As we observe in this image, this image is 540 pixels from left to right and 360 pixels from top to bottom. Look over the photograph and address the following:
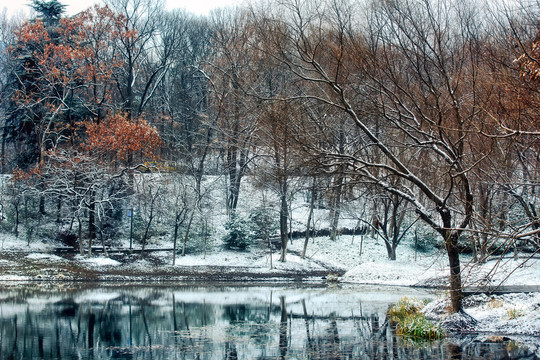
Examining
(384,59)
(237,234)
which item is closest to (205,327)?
(384,59)

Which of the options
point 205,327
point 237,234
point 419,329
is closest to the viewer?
point 419,329

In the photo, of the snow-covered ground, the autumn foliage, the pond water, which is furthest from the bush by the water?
the autumn foliage

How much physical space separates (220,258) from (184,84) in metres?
22.3

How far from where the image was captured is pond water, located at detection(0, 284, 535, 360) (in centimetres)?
1119

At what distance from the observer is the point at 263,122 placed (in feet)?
43.4

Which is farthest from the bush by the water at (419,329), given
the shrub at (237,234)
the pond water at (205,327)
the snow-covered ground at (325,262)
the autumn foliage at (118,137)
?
the autumn foliage at (118,137)

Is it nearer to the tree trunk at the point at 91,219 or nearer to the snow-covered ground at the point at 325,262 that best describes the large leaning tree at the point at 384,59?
the snow-covered ground at the point at 325,262

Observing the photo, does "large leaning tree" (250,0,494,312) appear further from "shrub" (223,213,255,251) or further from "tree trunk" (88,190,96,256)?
"shrub" (223,213,255,251)

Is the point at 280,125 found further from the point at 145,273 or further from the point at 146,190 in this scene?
the point at 146,190

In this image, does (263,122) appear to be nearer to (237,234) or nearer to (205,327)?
(205,327)

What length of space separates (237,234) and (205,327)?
20.7 meters

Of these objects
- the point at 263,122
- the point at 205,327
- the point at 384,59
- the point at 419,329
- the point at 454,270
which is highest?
the point at 384,59

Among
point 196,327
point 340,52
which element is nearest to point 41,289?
point 196,327

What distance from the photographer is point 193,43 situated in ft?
159
